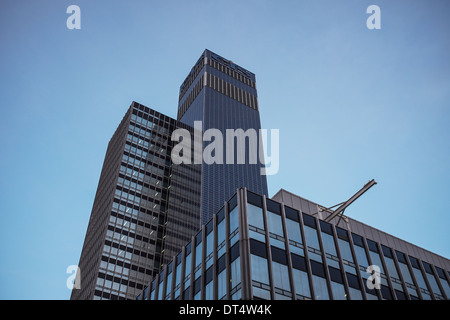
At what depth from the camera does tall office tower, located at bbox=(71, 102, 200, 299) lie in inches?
4326

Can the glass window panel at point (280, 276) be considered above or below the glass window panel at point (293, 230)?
below

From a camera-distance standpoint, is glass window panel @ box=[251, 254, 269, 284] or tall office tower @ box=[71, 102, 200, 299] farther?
tall office tower @ box=[71, 102, 200, 299]

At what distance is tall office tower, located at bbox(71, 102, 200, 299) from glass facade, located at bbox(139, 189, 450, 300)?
210ft

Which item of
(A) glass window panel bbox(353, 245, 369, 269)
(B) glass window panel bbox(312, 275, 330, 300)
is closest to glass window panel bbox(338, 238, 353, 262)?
(A) glass window panel bbox(353, 245, 369, 269)

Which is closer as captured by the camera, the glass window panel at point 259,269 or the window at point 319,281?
the glass window panel at point 259,269

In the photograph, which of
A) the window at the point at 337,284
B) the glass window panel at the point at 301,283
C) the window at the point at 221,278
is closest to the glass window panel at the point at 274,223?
the glass window panel at the point at 301,283

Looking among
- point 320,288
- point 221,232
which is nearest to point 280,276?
point 320,288

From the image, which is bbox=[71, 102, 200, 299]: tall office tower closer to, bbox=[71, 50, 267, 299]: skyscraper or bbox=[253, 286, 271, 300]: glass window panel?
bbox=[71, 50, 267, 299]: skyscraper

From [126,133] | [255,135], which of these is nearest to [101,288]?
[126,133]

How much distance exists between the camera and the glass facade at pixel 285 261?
3800 cm

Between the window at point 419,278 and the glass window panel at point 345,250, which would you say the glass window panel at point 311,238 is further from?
the window at point 419,278

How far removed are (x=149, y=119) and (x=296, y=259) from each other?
124298 mm

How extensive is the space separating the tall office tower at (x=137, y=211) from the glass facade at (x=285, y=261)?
210 ft
